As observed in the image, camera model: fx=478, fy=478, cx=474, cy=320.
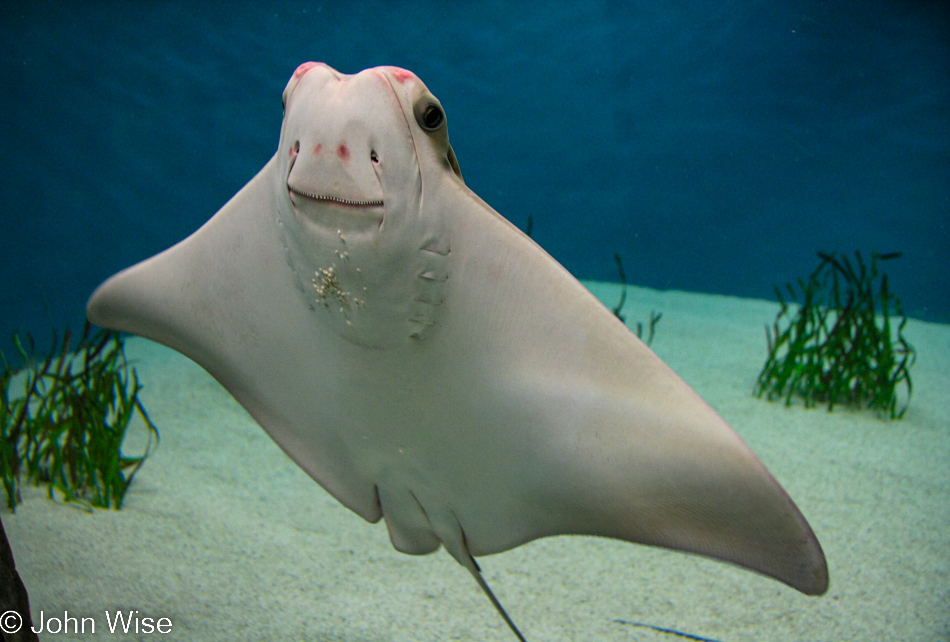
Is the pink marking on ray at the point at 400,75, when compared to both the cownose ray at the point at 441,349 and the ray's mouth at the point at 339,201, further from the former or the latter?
the ray's mouth at the point at 339,201

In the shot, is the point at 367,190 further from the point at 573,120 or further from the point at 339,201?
the point at 573,120

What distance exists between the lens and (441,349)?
1059 millimetres

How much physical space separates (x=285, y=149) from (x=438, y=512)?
100cm

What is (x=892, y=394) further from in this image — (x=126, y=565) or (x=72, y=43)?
(x=72, y=43)

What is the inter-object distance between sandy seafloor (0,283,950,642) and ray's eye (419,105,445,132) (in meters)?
1.66

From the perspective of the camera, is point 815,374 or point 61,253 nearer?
point 815,374

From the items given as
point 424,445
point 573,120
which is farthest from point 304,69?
point 573,120

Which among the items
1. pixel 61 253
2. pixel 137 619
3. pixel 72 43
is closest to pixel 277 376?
pixel 137 619

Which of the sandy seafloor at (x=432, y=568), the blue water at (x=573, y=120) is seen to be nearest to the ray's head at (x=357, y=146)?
the sandy seafloor at (x=432, y=568)

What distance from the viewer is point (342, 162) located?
84 cm

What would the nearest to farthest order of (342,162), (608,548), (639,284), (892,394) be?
(342,162), (608,548), (892,394), (639,284)

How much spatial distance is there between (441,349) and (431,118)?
1.55 feet

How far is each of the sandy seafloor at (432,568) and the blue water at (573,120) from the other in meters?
9.21

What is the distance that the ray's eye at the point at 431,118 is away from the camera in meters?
0.91
